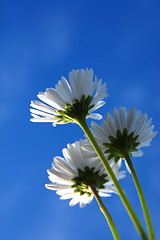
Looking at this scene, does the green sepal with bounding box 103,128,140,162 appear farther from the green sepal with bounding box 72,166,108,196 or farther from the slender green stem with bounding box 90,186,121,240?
the slender green stem with bounding box 90,186,121,240

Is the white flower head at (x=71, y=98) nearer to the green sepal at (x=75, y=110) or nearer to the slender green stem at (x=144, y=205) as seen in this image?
the green sepal at (x=75, y=110)

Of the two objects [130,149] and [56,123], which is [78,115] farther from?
[130,149]

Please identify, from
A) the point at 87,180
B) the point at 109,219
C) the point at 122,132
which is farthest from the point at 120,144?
the point at 109,219

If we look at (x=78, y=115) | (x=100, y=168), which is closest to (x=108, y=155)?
(x=100, y=168)

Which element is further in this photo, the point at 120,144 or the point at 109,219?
the point at 120,144

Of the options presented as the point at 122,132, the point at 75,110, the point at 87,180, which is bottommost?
the point at 87,180

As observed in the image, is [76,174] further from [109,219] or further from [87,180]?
[109,219]

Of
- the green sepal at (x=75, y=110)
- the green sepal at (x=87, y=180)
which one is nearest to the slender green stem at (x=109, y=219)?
the green sepal at (x=87, y=180)

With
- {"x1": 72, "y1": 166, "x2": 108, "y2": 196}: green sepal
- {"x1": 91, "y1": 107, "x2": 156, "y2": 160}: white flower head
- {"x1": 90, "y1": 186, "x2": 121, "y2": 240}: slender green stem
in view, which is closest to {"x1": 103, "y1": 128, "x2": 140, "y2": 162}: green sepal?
{"x1": 91, "y1": 107, "x2": 156, "y2": 160}: white flower head
